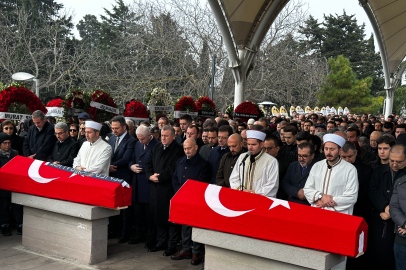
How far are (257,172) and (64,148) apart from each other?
3878 mm

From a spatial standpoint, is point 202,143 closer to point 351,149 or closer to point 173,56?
point 351,149

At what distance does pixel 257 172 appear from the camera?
5.54m

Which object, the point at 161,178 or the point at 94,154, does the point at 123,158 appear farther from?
the point at 161,178

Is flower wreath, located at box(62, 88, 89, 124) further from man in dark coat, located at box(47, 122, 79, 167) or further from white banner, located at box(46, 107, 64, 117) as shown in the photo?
man in dark coat, located at box(47, 122, 79, 167)

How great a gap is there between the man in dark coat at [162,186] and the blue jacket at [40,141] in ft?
7.43

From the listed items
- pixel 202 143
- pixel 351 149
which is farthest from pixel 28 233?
pixel 351 149

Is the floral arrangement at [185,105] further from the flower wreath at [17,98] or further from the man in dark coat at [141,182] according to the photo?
the man in dark coat at [141,182]

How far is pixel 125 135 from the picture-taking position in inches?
305

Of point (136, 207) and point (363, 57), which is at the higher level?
point (363, 57)

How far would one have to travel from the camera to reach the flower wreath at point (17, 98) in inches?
379

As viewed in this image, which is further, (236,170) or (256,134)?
(236,170)

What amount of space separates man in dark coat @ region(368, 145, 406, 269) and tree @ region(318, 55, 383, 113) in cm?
3951

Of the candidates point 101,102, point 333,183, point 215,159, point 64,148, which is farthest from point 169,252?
point 101,102

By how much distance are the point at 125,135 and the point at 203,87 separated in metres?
17.6
